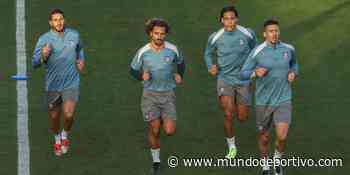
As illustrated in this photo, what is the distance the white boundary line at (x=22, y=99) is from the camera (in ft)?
58.5

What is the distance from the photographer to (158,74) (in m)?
17.1

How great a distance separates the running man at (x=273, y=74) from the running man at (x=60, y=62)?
2514 millimetres

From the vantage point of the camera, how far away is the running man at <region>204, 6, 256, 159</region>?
58.7 ft

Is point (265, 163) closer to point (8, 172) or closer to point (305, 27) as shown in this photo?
point (8, 172)

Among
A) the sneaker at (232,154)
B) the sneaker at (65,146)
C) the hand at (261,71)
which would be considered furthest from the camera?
the sneaker at (65,146)

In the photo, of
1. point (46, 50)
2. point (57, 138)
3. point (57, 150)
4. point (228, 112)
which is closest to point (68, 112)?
point (57, 138)

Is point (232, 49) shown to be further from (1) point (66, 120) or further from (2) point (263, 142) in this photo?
(1) point (66, 120)

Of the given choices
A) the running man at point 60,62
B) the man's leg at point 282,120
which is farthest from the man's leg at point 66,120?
the man's leg at point 282,120

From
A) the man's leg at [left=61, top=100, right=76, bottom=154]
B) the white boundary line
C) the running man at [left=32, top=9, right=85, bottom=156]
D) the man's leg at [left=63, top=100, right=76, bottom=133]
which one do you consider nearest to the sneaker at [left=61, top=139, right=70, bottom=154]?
the man's leg at [left=61, top=100, right=76, bottom=154]

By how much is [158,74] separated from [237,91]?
5.09 feet

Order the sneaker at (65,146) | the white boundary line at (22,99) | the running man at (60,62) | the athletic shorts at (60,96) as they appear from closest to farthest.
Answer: the running man at (60,62) → the athletic shorts at (60,96) → the white boundary line at (22,99) → the sneaker at (65,146)

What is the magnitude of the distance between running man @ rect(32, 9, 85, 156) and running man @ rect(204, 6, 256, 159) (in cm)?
→ 194

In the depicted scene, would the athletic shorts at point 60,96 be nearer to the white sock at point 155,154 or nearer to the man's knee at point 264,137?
the white sock at point 155,154

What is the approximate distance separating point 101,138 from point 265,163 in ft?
9.29
